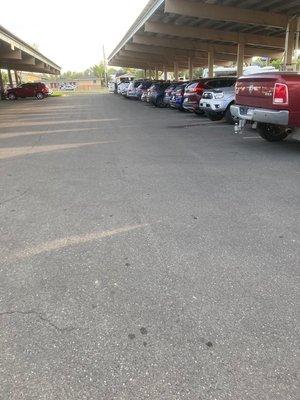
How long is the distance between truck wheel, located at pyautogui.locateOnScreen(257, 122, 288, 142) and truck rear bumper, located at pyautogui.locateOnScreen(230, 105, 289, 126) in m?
0.84

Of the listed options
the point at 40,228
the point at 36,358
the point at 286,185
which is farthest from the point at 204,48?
the point at 36,358

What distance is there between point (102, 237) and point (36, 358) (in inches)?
78.1

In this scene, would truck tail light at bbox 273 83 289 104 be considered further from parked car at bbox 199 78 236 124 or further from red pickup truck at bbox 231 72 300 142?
parked car at bbox 199 78 236 124

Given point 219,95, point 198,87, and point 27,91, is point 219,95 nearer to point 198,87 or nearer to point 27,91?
point 198,87

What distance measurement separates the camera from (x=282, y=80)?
8.34 metres

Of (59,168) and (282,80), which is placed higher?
(282,80)

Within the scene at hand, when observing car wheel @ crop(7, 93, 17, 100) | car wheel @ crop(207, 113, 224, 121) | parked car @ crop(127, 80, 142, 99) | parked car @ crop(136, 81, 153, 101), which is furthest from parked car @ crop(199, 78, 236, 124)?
car wheel @ crop(7, 93, 17, 100)

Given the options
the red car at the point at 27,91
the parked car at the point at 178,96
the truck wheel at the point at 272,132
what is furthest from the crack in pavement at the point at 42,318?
the red car at the point at 27,91

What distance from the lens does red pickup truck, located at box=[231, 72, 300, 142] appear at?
831 cm

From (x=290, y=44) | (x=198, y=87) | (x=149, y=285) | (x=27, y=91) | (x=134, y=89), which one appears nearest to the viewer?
(x=149, y=285)

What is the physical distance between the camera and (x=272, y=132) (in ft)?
34.8

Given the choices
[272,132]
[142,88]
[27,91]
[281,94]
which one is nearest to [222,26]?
[142,88]

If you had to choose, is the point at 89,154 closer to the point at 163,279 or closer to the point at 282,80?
the point at 282,80

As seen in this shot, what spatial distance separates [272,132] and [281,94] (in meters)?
2.35
